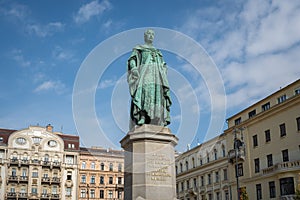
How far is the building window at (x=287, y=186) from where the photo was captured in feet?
129

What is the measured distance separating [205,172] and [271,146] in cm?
1921

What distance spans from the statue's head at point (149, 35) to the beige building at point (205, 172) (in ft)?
119

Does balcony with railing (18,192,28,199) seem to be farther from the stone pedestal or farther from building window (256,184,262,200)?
the stone pedestal

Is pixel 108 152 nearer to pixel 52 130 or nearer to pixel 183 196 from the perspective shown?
pixel 52 130

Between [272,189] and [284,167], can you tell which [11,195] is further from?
[284,167]

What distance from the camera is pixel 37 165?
72625 mm

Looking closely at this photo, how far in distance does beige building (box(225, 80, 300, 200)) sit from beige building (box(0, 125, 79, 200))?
35993 mm

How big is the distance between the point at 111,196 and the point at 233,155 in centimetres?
3437

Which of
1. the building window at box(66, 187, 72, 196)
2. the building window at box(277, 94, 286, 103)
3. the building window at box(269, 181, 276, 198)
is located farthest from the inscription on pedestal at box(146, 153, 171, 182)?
the building window at box(66, 187, 72, 196)

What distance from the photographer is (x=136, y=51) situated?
1616 cm

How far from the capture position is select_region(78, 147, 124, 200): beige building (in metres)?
76.1

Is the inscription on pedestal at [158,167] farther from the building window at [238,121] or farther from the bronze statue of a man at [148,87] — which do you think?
the building window at [238,121]

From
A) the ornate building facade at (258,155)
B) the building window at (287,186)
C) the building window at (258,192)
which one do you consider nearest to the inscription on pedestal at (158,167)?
the ornate building facade at (258,155)

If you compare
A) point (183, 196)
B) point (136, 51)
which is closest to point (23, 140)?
point (183, 196)
